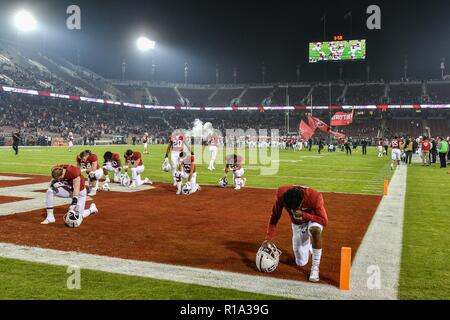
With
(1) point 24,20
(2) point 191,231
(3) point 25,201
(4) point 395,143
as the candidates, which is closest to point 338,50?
(4) point 395,143

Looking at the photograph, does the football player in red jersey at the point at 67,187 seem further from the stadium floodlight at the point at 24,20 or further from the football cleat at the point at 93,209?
the stadium floodlight at the point at 24,20

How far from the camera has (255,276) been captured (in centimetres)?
593

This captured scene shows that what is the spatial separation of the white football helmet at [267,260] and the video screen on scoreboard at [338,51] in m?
66.7

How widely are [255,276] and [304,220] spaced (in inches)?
41.8

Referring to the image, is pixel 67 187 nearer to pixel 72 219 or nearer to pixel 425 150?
pixel 72 219

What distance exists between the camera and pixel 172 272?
604 cm

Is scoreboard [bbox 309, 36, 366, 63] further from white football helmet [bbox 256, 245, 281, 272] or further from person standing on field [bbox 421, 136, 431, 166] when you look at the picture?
white football helmet [bbox 256, 245, 281, 272]

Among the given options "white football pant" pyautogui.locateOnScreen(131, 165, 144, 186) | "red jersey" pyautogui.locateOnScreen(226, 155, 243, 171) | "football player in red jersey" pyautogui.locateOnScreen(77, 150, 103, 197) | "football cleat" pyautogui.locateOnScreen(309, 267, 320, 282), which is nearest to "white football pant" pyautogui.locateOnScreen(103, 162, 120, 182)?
"white football pant" pyautogui.locateOnScreen(131, 165, 144, 186)

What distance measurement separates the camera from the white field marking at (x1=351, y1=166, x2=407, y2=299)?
545cm

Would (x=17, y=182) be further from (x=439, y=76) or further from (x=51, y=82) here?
(x=439, y=76)

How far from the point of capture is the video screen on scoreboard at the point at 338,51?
221 ft

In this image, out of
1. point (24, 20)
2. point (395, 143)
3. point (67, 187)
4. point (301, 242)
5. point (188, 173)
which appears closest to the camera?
point (301, 242)
